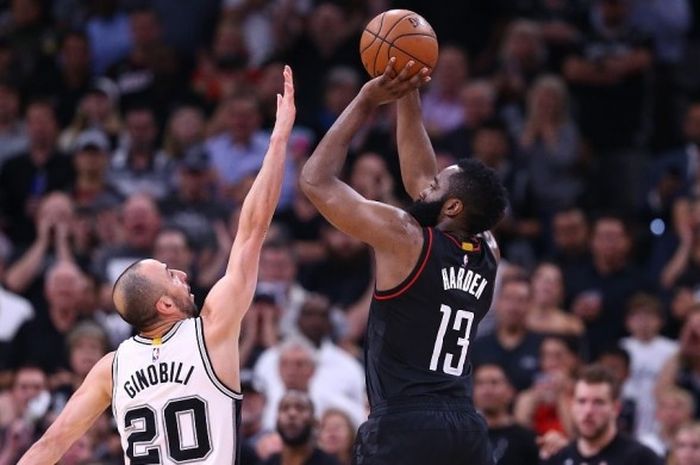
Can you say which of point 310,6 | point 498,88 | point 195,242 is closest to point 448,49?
A: point 498,88

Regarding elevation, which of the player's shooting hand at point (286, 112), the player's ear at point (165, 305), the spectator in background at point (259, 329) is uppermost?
the player's shooting hand at point (286, 112)

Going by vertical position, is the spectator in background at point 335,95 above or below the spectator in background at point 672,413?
above

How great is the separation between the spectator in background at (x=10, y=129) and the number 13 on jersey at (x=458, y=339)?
9667 mm

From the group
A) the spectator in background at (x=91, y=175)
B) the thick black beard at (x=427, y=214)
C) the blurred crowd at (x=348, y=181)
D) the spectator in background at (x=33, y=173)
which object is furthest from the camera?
the spectator in background at (x=33, y=173)

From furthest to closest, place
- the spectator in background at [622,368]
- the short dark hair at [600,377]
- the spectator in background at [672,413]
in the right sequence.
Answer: the spectator in background at [622,368] < the spectator in background at [672,413] < the short dark hair at [600,377]

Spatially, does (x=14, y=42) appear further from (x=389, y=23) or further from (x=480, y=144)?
(x=389, y=23)

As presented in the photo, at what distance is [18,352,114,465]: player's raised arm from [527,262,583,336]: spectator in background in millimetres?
6599

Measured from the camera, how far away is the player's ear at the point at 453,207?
808cm

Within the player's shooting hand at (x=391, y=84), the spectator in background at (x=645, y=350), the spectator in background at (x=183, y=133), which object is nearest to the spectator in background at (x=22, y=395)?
the spectator in background at (x=183, y=133)

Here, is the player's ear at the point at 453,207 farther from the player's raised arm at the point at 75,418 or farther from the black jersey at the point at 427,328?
the player's raised arm at the point at 75,418

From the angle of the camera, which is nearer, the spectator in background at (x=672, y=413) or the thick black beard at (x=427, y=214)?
the thick black beard at (x=427, y=214)

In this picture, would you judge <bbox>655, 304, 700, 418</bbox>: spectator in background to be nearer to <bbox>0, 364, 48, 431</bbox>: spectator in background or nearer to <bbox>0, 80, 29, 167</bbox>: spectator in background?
<bbox>0, 364, 48, 431</bbox>: spectator in background

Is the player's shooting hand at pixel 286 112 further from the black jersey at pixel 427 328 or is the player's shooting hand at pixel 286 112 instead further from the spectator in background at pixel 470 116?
the spectator in background at pixel 470 116

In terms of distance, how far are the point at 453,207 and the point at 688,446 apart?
442cm
